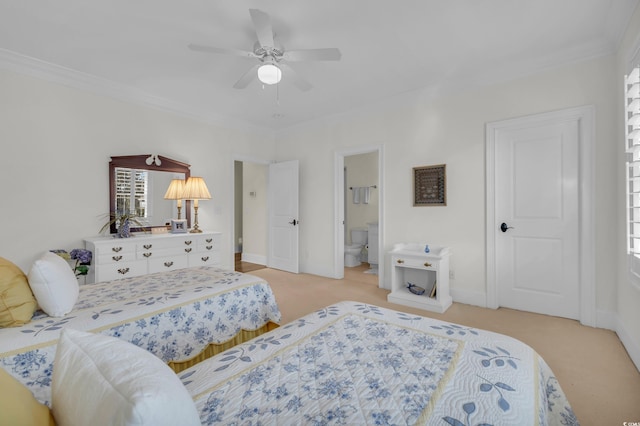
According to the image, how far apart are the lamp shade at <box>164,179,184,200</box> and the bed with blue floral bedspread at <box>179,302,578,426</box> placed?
3340 mm

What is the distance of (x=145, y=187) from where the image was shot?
158 inches

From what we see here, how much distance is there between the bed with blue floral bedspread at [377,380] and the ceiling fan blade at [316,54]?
6.78ft

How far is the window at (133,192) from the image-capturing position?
148 inches

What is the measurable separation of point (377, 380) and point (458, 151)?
328cm

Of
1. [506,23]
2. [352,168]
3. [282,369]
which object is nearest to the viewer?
[282,369]

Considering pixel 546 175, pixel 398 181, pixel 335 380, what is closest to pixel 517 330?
pixel 546 175

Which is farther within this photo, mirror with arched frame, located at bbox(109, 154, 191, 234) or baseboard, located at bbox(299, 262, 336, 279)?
baseboard, located at bbox(299, 262, 336, 279)

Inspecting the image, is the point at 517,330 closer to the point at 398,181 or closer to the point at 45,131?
the point at 398,181

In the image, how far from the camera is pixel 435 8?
2.33 metres

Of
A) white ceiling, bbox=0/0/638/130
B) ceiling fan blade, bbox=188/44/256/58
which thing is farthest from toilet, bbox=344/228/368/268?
ceiling fan blade, bbox=188/44/256/58

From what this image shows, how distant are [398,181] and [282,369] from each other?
3.42 m

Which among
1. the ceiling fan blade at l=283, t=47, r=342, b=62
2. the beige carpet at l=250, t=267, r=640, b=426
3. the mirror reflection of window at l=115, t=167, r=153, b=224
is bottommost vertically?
the beige carpet at l=250, t=267, r=640, b=426

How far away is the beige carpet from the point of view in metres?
1.76

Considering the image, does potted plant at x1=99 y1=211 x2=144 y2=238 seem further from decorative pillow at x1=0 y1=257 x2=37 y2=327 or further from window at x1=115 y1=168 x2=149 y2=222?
decorative pillow at x1=0 y1=257 x2=37 y2=327
